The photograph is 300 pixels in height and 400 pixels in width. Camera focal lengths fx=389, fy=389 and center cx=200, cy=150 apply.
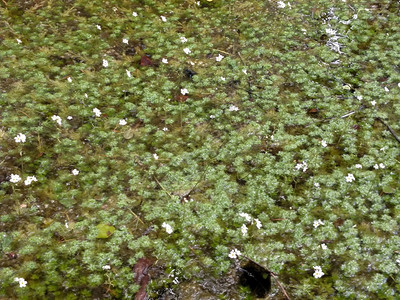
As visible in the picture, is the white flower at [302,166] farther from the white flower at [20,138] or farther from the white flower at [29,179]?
the white flower at [20,138]

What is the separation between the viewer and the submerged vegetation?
3.36 m

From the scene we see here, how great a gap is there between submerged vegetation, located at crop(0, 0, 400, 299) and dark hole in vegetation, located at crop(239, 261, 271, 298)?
69 millimetres

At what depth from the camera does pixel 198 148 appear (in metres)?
4.25

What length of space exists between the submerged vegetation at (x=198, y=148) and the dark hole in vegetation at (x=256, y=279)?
7 cm

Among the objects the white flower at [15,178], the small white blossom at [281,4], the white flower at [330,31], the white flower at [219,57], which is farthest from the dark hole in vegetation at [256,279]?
the small white blossom at [281,4]

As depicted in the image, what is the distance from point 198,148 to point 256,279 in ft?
5.08

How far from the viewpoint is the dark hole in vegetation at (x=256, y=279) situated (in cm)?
323

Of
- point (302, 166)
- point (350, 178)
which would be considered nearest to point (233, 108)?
point (302, 166)

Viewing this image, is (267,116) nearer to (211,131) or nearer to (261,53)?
(211,131)

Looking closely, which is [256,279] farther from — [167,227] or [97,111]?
[97,111]

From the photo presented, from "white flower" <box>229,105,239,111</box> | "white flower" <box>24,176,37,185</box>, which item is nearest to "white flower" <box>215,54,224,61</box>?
"white flower" <box>229,105,239,111</box>

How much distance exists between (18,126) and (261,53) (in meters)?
3.22

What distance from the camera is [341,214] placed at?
371cm

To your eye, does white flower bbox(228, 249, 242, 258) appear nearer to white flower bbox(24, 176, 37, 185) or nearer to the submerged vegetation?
the submerged vegetation
